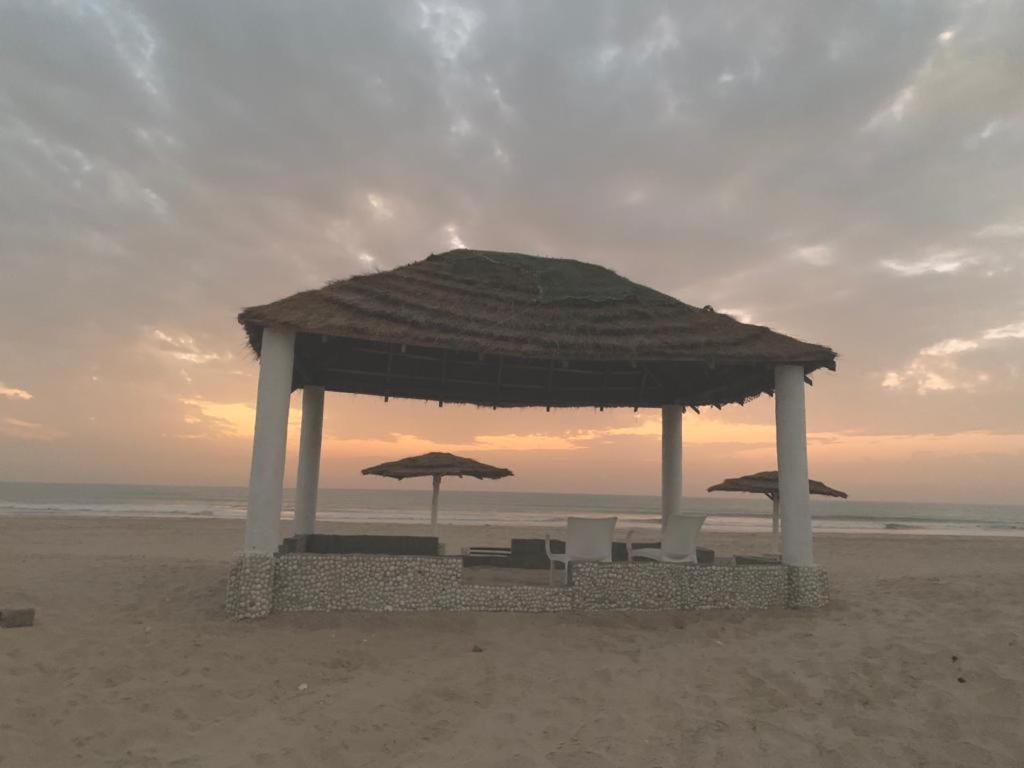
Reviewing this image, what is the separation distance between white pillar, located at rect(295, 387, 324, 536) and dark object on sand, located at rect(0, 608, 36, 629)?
330 cm

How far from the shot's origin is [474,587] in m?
6.49

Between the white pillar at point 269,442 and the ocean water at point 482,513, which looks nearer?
the white pillar at point 269,442

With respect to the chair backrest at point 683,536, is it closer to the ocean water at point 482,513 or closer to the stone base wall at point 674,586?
the stone base wall at point 674,586

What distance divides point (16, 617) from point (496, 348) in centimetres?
497

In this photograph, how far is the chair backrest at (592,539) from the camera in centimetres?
689

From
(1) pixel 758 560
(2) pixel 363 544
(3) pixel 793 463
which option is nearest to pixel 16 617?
(2) pixel 363 544

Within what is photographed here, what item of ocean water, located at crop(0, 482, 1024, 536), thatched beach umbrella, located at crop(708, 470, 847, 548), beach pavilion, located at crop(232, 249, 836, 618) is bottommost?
ocean water, located at crop(0, 482, 1024, 536)

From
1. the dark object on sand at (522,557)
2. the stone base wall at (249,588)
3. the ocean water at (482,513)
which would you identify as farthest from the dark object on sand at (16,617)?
the ocean water at (482,513)

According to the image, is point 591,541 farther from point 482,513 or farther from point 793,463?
point 482,513

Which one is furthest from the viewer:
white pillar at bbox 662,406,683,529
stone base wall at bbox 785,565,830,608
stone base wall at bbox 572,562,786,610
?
white pillar at bbox 662,406,683,529

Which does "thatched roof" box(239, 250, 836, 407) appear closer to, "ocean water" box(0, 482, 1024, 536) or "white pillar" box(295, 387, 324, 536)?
"white pillar" box(295, 387, 324, 536)

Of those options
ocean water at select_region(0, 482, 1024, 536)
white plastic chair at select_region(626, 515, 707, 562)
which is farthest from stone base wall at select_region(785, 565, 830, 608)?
ocean water at select_region(0, 482, 1024, 536)

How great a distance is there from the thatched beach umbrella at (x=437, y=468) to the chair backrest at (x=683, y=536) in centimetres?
255

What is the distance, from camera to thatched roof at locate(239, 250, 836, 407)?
22.1 ft
